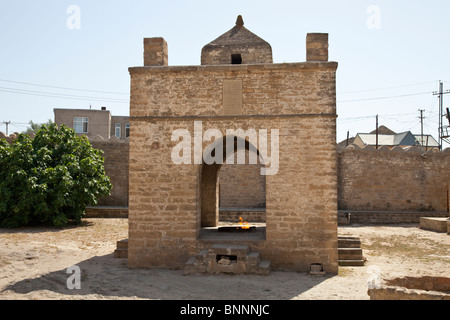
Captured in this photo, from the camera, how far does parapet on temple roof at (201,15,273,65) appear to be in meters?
10.4

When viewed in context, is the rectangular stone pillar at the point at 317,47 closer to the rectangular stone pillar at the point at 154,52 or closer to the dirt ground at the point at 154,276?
the rectangular stone pillar at the point at 154,52

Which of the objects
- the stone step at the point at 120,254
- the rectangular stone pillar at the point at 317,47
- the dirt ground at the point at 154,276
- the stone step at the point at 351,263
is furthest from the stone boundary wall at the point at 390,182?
the stone step at the point at 120,254

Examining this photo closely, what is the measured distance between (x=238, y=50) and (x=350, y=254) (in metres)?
5.96

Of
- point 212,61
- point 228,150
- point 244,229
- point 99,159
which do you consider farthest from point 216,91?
point 99,159

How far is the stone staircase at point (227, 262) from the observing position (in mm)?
8555

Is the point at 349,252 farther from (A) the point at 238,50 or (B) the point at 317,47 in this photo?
(A) the point at 238,50

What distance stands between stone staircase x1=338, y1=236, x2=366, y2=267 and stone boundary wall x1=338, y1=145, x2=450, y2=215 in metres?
11.1

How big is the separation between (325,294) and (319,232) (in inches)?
70.3

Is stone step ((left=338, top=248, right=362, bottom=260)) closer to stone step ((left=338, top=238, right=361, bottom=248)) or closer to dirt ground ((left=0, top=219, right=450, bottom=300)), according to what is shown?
stone step ((left=338, top=238, right=361, bottom=248))

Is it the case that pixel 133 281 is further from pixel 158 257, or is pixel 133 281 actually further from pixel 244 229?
pixel 244 229

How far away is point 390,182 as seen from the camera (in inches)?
832

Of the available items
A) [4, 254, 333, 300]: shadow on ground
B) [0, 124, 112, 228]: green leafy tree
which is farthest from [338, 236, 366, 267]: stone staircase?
[0, 124, 112, 228]: green leafy tree

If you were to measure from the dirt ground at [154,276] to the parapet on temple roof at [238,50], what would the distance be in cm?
536

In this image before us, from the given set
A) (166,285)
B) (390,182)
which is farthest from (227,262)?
(390,182)
